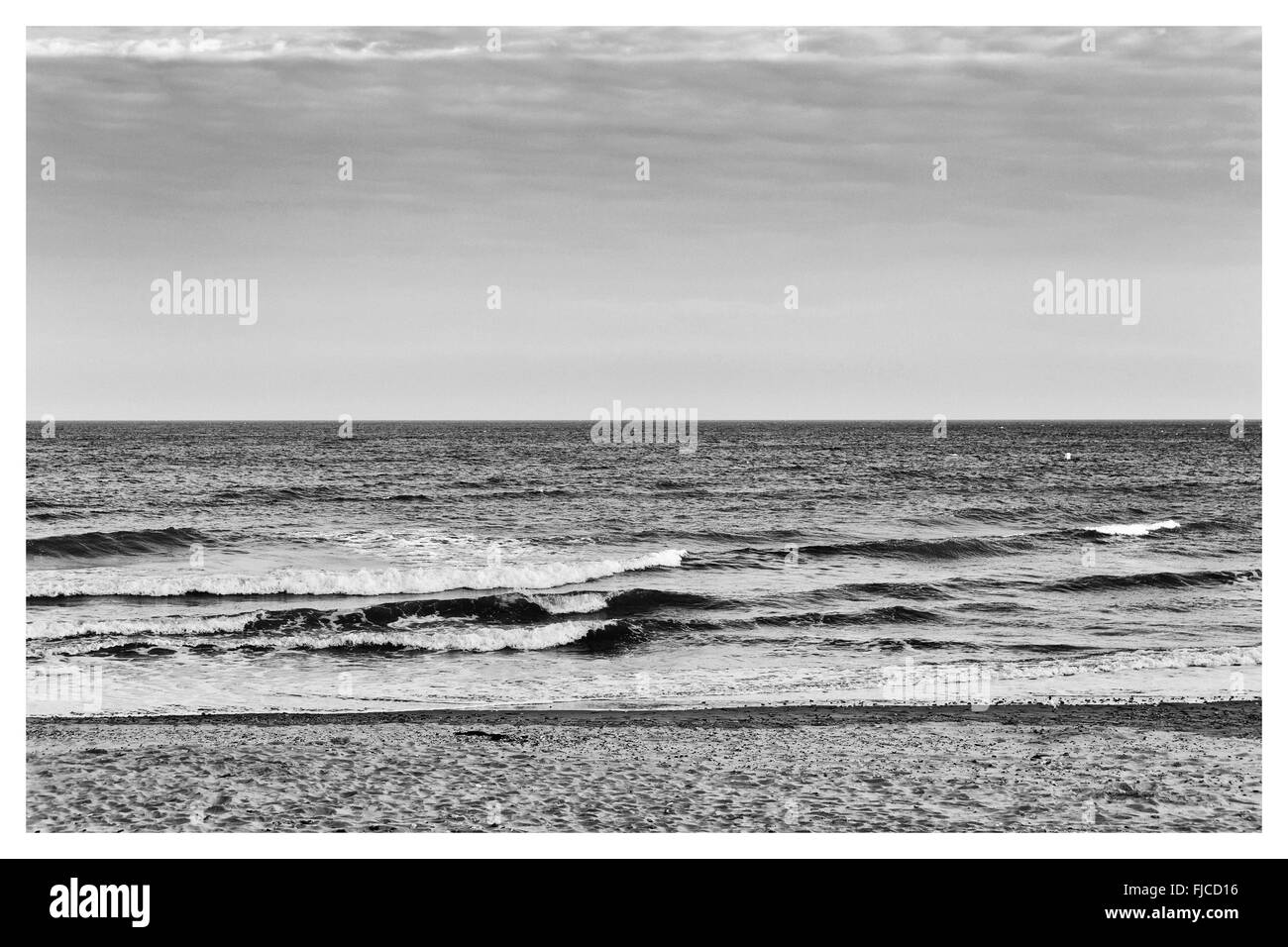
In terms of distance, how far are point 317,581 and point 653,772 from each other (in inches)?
604

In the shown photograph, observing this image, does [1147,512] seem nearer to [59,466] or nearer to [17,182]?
[17,182]

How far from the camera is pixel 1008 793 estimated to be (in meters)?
9.51

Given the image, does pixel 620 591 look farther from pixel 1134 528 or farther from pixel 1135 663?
pixel 1134 528

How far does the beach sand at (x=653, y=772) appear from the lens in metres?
8.88

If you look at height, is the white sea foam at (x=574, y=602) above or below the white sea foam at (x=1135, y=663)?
above

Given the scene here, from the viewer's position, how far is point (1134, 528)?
36.4 m

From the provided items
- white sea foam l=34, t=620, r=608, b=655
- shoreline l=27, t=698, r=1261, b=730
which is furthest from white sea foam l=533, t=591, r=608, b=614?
shoreline l=27, t=698, r=1261, b=730

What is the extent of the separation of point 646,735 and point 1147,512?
36.8 metres

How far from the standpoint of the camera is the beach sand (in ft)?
29.1

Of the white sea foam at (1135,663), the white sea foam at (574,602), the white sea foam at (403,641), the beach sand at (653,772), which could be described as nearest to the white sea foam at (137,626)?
the white sea foam at (403,641)

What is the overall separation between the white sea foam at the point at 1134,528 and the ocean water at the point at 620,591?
25cm

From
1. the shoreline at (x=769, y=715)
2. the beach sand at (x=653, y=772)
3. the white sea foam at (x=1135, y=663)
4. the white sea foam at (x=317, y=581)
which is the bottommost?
the white sea foam at (x=1135, y=663)

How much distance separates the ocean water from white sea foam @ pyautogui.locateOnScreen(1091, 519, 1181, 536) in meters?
0.25

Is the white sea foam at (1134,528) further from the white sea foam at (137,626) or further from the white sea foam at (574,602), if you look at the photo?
the white sea foam at (137,626)
